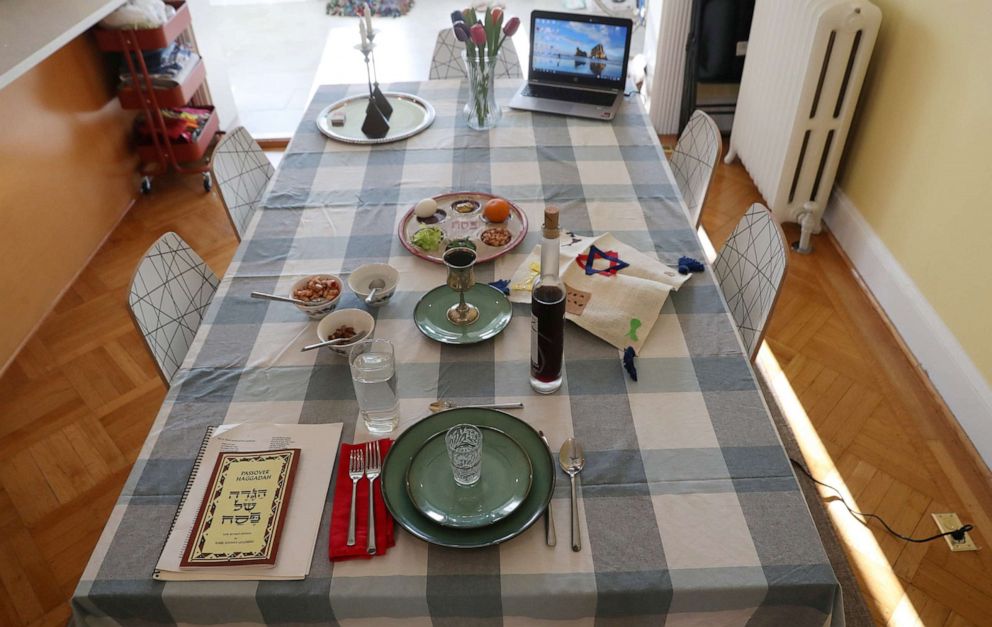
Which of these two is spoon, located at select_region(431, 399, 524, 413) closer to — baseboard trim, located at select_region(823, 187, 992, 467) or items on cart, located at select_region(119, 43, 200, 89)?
baseboard trim, located at select_region(823, 187, 992, 467)

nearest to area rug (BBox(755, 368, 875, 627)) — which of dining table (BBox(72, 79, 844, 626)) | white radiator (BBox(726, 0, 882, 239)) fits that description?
dining table (BBox(72, 79, 844, 626))

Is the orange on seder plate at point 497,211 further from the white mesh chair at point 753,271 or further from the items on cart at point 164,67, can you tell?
the items on cart at point 164,67

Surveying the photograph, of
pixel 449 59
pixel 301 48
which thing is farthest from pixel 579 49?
pixel 301 48

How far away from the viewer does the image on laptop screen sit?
7.05 feet

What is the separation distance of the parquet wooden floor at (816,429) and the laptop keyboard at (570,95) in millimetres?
946

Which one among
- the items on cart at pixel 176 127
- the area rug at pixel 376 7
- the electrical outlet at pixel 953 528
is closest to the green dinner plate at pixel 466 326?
the electrical outlet at pixel 953 528

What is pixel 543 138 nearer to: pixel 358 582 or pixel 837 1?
pixel 837 1

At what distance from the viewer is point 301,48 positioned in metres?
4.80

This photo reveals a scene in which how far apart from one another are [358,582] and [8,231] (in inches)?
86.3

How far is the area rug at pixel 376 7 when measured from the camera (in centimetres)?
532

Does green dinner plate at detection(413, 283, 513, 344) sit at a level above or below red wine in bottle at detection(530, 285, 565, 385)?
below

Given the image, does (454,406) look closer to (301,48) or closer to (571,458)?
(571,458)

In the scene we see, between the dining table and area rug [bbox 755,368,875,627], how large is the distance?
440 mm

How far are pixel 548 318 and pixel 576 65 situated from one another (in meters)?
Answer: 1.39
